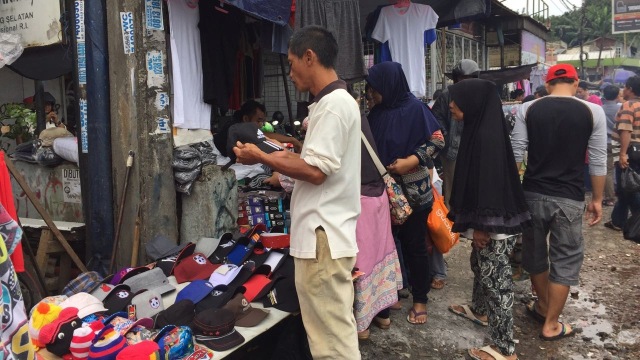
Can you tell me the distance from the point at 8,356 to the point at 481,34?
Answer: 1454 cm

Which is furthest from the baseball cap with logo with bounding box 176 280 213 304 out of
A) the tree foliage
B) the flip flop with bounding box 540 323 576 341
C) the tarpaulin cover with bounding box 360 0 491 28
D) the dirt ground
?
the tree foliage

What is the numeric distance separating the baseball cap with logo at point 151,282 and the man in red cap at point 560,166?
264 centimetres

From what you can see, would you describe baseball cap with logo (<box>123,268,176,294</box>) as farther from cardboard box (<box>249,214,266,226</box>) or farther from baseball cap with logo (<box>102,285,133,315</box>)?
cardboard box (<box>249,214,266,226</box>)

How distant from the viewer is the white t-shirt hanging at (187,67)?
4.12 meters

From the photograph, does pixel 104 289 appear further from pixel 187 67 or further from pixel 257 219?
pixel 187 67

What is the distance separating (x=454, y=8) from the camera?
278 inches

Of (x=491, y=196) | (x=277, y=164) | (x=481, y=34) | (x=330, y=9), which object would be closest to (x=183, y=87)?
(x=330, y=9)

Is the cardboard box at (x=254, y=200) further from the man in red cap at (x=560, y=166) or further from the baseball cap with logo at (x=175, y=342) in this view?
the man in red cap at (x=560, y=166)

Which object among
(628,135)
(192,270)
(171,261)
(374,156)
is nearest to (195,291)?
(192,270)

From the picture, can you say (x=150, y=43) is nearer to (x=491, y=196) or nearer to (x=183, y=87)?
(x=183, y=87)

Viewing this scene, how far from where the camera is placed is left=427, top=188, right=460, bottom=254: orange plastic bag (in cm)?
433

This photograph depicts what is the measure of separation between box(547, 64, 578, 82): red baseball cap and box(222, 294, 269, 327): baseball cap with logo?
8.62ft

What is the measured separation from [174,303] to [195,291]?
152 mm

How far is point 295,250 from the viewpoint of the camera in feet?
7.88
